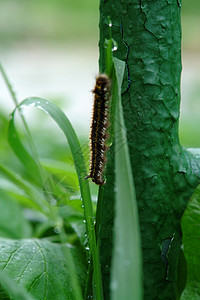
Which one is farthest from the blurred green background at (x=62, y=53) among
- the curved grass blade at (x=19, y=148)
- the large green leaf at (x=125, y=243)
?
the large green leaf at (x=125, y=243)

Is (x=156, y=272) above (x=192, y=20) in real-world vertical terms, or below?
below

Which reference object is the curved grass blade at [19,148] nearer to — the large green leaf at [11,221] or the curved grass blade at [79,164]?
the curved grass blade at [79,164]

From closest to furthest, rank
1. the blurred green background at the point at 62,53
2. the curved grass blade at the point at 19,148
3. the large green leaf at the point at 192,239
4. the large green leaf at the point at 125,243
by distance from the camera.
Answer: the large green leaf at the point at 125,243 < the large green leaf at the point at 192,239 < the curved grass blade at the point at 19,148 < the blurred green background at the point at 62,53

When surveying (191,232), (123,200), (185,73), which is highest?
(185,73)

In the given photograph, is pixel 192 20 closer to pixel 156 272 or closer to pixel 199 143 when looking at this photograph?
pixel 199 143

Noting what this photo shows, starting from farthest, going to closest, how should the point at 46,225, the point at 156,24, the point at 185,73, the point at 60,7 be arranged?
the point at 60,7
the point at 185,73
the point at 46,225
the point at 156,24

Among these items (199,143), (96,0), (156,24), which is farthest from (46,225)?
(96,0)

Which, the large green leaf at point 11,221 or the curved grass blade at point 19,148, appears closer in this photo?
the curved grass blade at point 19,148
